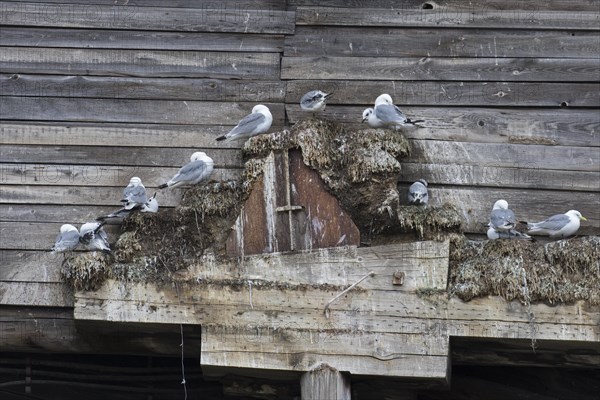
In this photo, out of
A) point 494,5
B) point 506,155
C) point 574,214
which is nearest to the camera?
point 574,214

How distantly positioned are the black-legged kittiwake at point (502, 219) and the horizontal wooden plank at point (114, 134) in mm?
1872

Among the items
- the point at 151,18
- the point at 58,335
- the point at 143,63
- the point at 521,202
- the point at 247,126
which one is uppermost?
the point at 151,18

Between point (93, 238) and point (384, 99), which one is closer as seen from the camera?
point (93, 238)

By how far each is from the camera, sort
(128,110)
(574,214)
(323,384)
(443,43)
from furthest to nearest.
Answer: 1. (443,43)
2. (128,110)
3. (574,214)
4. (323,384)

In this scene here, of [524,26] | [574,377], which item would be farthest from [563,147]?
[574,377]

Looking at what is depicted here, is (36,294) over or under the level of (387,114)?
under

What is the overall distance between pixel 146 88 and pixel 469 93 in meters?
2.19

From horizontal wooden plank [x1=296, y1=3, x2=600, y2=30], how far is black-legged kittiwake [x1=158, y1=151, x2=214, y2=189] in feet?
4.28

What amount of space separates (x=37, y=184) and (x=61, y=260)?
60 centimetres

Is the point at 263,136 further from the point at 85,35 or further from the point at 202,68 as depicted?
the point at 85,35

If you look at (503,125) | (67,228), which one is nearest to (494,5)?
(503,125)

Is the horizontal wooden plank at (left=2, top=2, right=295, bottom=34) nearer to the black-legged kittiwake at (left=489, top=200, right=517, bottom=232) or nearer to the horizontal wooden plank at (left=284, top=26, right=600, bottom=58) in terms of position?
the horizontal wooden plank at (left=284, top=26, right=600, bottom=58)

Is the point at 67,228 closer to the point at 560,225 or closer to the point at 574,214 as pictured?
the point at 560,225

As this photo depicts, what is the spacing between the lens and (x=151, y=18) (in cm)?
851
